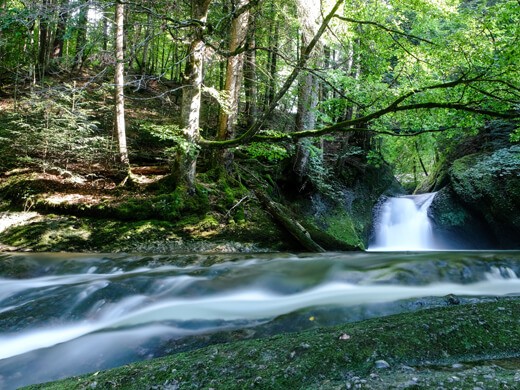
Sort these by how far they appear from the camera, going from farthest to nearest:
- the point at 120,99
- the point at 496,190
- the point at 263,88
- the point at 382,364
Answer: the point at 263,88 → the point at 496,190 → the point at 120,99 → the point at 382,364

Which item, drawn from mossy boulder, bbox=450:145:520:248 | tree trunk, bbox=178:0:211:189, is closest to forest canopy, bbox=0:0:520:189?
tree trunk, bbox=178:0:211:189

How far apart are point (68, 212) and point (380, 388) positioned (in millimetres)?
7195

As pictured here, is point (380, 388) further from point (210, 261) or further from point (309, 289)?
point (210, 261)

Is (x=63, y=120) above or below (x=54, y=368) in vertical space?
above

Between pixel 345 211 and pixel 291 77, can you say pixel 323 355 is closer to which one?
pixel 291 77

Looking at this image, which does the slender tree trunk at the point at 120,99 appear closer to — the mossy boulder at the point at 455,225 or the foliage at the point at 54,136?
the foliage at the point at 54,136

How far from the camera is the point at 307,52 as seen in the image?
606 cm

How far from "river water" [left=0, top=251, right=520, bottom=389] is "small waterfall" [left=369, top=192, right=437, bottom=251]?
605 centimetres

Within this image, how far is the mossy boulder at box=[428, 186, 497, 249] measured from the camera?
11250mm

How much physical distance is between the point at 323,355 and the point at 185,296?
103 inches

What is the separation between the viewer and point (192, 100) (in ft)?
24.0

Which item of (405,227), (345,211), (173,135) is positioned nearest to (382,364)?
(173,135)

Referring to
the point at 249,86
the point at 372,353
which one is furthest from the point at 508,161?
the point at 372,353

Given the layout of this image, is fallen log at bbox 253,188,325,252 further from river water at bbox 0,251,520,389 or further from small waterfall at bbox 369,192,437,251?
small waterfall at bbox 369,192,437,251
